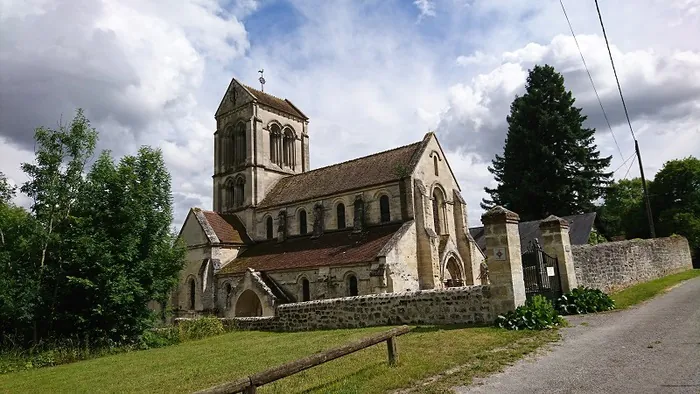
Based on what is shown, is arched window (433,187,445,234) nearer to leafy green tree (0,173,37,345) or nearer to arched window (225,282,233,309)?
arched window (225,282,233,309)

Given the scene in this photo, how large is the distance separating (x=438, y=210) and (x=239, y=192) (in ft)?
50.7

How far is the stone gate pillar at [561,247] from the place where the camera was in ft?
48.4

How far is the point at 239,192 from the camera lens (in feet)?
115

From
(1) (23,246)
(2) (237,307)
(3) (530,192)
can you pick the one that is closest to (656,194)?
(3) (530,192)

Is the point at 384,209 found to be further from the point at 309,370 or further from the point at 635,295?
the point at 309,370

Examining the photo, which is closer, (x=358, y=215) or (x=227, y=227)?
(x=358, y=215)

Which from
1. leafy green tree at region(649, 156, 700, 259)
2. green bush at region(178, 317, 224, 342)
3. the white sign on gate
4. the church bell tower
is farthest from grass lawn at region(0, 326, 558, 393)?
leafy green tree at region(649, 156, 700, 259)

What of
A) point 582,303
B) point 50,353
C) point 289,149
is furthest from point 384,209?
point 50,353

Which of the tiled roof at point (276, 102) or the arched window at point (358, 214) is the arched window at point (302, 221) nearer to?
the arched window at point (358, 214)

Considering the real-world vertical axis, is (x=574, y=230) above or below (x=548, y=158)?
below

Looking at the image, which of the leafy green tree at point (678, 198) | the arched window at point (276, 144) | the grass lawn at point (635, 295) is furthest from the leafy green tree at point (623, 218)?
the arched window at point (276, 144)

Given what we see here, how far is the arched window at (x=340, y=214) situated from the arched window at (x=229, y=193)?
34.7 ft

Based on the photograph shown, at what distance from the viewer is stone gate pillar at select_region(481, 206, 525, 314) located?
12.0m

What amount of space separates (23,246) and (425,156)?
19795mm
